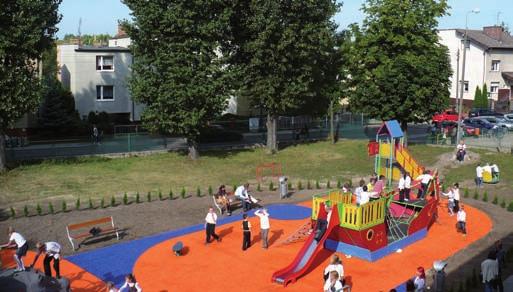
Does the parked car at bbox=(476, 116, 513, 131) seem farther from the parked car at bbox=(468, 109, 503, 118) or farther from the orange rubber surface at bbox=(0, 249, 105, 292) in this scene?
the orange rubber surface at bbox=(0, 249, 105, 292)

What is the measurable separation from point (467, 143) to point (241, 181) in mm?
20207

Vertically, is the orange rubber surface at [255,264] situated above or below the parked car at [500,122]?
below

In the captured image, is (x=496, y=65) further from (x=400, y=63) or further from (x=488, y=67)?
(x=400, y=63)

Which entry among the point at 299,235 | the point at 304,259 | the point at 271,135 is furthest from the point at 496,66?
the point at 304,259

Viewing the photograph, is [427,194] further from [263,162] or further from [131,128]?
[131,128]

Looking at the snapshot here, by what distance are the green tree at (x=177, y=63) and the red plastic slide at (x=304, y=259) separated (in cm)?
1832

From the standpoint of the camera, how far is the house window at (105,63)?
57.3m

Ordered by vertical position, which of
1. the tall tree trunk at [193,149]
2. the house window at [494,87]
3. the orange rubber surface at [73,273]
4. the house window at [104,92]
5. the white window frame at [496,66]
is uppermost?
the white window frame at [496,66]

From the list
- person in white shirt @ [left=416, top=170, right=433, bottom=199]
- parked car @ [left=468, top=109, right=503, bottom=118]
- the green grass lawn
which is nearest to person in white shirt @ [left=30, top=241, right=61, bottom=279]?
the green grass lawn

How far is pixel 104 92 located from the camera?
58188 millimetres

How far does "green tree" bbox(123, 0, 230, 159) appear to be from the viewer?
36688 millimetres

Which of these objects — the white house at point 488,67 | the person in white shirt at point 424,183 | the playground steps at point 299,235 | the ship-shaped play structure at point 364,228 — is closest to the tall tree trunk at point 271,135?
the person in white shirt at point 424,183

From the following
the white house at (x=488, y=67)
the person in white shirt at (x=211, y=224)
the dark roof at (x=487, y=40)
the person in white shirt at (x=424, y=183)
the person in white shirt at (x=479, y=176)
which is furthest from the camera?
the white house at (x=488, y=67)

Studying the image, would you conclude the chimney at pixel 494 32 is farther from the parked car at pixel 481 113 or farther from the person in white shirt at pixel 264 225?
the person in white shirt at pixel 264 225
